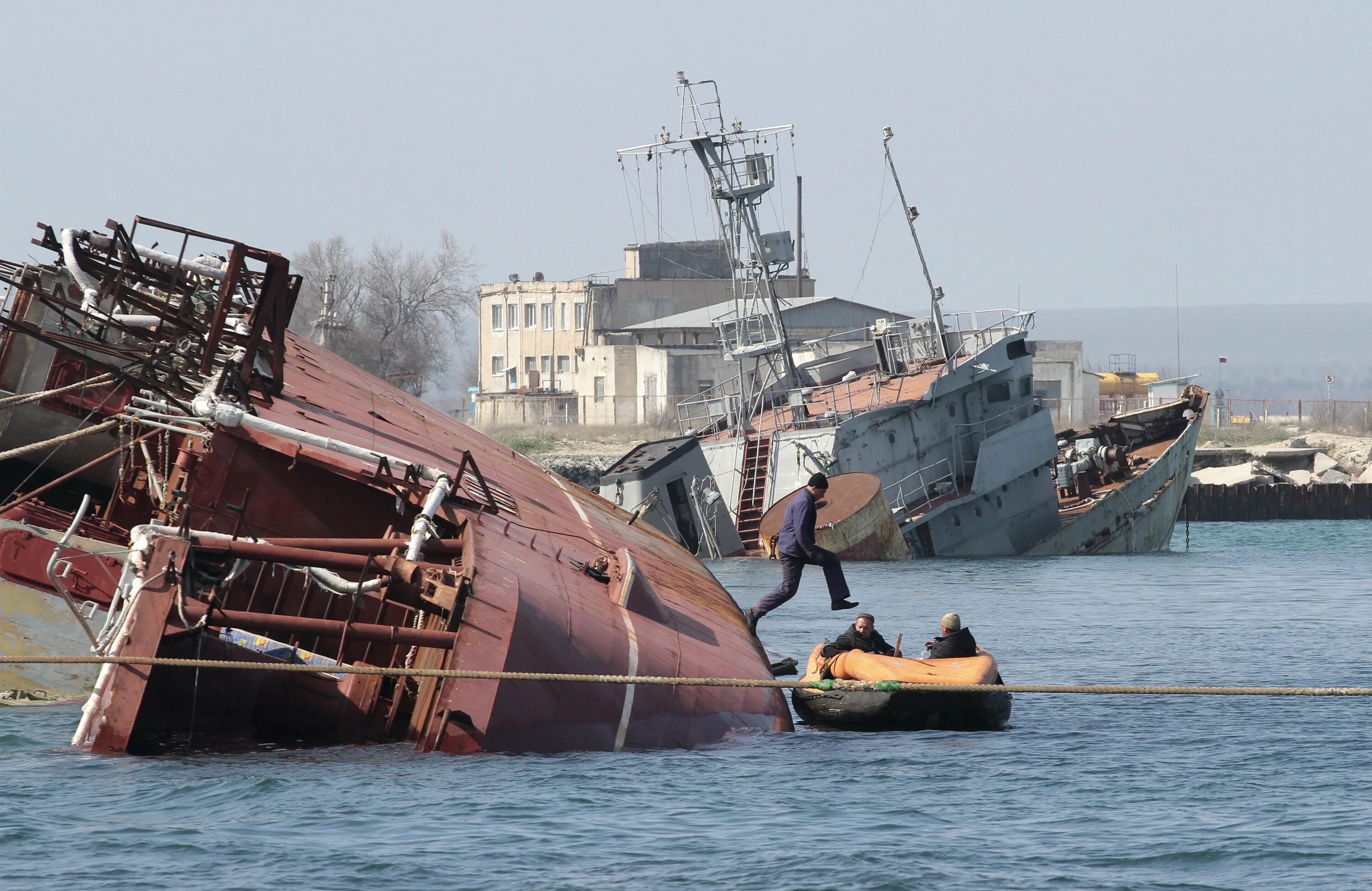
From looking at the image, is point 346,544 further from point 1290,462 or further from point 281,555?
point 1290,462

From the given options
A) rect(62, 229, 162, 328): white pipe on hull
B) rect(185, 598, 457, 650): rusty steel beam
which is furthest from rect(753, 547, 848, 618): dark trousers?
rect(62, 229, 162, 328): white pipe on hull

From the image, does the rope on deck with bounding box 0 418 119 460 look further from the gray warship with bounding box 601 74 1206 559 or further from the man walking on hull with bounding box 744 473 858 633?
the gray warship with bounding box 601 74 1206 559

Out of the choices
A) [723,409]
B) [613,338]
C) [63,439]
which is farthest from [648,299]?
[63,439]

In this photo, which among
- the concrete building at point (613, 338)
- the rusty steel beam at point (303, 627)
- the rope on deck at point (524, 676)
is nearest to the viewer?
the rope on deck at point (524, 676)

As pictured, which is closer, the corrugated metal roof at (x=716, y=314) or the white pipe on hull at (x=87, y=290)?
the white pipe on hull at (x=87, y=290)

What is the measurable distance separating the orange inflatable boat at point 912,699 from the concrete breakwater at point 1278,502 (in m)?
51.8

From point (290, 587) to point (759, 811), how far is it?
15.5ft

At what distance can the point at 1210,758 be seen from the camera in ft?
48.8

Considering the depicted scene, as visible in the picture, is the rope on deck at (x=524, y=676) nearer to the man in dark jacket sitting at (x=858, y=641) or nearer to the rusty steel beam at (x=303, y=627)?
the rusty steel beam at (x=303, y=627)

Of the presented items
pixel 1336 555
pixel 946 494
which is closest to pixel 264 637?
pixel 946 494

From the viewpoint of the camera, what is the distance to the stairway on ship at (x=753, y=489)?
39.4m

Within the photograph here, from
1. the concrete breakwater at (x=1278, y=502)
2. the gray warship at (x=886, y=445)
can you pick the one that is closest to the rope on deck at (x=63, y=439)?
the gray warship at (x=886, y=445)

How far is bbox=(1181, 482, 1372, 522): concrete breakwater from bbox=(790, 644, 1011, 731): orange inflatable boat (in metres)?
51.8

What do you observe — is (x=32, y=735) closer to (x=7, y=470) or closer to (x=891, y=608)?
(x=7, y=470)
